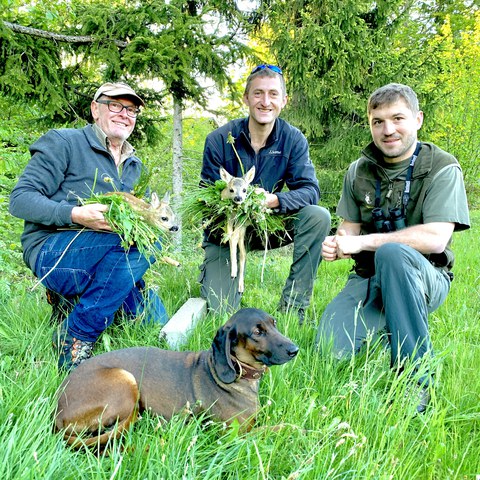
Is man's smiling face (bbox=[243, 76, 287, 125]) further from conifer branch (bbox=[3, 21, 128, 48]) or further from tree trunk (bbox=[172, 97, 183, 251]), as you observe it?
tree trunk (bbox=[172, 97, 183, 251])

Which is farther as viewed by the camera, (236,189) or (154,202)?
(236,189)

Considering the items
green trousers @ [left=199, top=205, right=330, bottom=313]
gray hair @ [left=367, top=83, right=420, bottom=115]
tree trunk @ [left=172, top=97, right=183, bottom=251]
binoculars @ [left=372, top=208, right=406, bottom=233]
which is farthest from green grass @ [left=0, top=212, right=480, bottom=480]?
tree trunk @ [left=172, top=97, right=183, bottom=251]

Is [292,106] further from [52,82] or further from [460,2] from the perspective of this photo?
[460,2]

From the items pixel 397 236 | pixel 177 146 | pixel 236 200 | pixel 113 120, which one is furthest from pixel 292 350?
pixel 177 146

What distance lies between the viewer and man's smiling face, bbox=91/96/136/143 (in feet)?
12.2

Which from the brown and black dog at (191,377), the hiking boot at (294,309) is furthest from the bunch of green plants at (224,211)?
the brown and black dog at (191,377)

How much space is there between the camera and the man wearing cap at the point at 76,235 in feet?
10.5

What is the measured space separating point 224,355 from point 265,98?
2.80m

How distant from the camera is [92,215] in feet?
10.4

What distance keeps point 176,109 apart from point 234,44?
175 cm

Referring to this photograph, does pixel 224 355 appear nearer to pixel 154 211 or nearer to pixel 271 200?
pixel 154 211

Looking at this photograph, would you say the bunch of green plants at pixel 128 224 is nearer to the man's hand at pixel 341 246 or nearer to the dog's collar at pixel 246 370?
the dog's collar at pixel 246 370

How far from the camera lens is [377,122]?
3.49 metres

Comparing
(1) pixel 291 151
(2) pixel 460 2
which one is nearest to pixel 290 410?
(1) pixel 291 151
